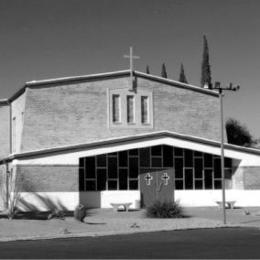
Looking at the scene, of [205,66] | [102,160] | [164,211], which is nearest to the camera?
[164,211]

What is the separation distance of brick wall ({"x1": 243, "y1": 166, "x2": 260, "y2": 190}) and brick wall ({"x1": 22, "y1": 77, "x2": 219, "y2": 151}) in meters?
3.51

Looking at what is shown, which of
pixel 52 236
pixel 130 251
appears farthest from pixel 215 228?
pixel 130 251

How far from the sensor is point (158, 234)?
22.1 metres

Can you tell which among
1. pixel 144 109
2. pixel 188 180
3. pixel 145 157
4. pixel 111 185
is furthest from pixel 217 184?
pixel 111 185

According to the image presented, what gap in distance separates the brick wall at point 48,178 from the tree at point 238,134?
2413cm

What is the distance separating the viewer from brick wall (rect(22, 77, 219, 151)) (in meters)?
35.4

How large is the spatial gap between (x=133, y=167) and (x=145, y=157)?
2.91 ft

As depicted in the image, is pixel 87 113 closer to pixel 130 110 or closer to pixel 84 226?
pixel 130 110

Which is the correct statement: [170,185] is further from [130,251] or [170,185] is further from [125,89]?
[130,251]

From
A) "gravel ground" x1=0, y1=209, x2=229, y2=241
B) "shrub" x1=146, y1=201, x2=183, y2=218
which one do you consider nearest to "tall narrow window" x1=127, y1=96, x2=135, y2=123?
"shrub" x1=146, y1=201, x2=183, y2=218

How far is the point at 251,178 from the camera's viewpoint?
37.0 m

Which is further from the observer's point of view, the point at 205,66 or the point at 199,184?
the point at 205,66

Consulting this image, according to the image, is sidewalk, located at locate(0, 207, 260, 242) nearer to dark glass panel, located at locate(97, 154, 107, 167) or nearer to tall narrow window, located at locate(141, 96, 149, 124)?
dark glass panel, located at locate(97, 154, 107, 167)

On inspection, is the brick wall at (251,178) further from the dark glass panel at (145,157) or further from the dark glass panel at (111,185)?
the dark glass panel at (111,185)
